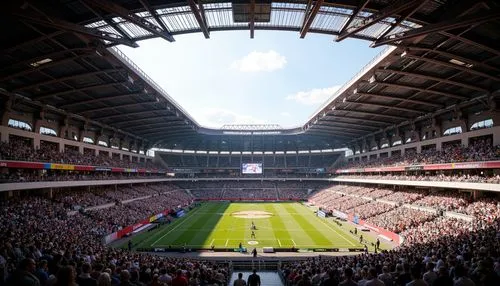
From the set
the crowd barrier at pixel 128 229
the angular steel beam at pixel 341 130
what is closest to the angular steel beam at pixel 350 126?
the angular steel beam at pixel 341 130

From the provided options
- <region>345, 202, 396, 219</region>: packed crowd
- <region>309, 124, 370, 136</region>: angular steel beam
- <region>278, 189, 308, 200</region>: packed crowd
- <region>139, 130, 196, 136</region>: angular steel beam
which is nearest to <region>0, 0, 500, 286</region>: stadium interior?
<region>345, 202, 396, 219</region>: packed crowd

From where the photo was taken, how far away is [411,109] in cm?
4506

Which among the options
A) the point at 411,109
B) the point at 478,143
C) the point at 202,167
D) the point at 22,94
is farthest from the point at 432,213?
the point at 202,167

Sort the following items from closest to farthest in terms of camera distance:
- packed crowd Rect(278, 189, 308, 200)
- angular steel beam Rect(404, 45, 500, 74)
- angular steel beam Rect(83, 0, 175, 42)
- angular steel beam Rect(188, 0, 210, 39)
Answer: angular steel beam Rect(83, 0, 175, 42), angular steel beam Rect(188, 0, 210, 39), angular steel beam Rect(404, 45, 500, 74), packed crowd Rect(278, 189, 308, 200)

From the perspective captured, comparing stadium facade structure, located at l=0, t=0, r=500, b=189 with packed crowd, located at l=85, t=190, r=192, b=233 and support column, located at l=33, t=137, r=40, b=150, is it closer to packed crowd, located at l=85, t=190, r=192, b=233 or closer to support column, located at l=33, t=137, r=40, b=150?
support column, located at l=33, t=137, r=40, b=150

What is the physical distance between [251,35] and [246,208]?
5214cm

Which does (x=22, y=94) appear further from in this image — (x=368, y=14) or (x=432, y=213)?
(x=432, y=213)

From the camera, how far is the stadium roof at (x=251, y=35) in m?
20.0

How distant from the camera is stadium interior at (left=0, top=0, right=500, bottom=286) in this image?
17.2 m

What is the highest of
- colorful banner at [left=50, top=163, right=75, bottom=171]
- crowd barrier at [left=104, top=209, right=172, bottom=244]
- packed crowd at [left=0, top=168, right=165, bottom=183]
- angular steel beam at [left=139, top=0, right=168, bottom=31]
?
angular steel beam at [left=139, top=0, right=168, bottom=31]

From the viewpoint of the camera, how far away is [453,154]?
126 feet

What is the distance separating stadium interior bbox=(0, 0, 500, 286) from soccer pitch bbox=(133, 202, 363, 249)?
0.39m

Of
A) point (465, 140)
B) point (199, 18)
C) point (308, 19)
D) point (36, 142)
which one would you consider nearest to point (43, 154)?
point (36, 142)

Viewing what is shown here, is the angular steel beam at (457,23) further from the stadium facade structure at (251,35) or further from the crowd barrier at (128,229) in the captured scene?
the crowd barrier at (128,229)
